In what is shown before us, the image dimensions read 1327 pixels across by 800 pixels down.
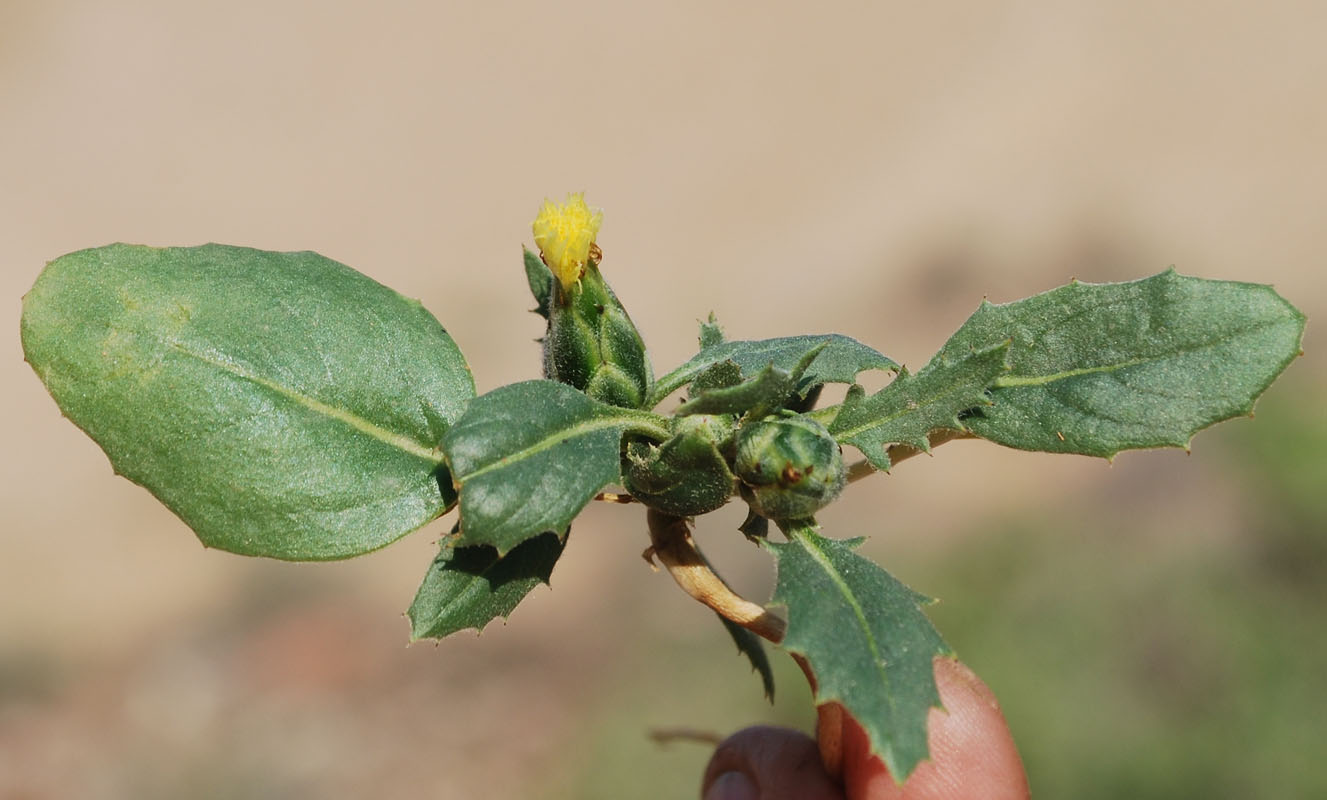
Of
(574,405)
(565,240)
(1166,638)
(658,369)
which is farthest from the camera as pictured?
(658,369)

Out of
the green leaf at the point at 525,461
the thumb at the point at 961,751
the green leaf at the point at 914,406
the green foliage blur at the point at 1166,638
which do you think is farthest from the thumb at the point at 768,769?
the green foliage blur at the point at 1166,638

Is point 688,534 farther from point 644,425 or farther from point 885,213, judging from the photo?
point 885,213

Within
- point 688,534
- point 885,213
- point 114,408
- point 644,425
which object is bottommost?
point 885,213

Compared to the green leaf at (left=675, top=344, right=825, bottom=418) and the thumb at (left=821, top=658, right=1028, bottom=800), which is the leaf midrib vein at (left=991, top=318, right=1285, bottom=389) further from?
the thumb at (left=821, top=658, right=1028, bottom=800)

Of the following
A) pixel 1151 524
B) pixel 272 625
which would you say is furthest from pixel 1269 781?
pixel 272 625

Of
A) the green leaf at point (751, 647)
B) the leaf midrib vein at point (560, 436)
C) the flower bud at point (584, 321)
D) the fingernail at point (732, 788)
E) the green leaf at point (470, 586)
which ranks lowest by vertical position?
the fingernail at point (732, 788)

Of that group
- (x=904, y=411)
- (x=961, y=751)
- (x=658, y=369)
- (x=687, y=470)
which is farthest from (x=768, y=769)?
(x=658, y=369)

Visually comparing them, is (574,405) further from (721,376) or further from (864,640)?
(864,640)

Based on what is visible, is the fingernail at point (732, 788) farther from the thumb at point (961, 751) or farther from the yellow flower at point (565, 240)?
the yellow flower at point (565, 240)
